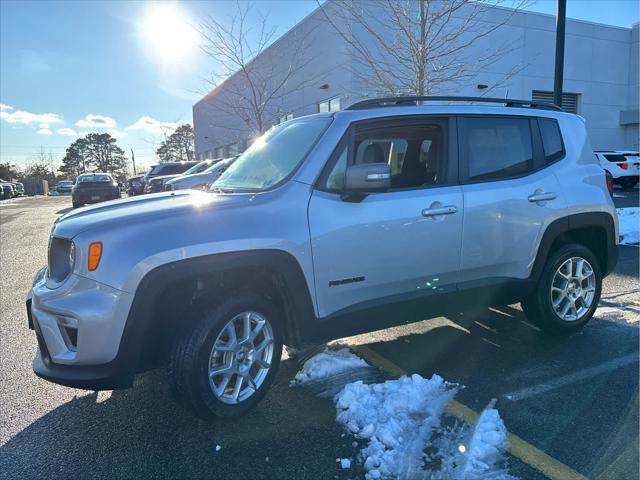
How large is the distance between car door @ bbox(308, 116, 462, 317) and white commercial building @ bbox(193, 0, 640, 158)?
14.4 meters

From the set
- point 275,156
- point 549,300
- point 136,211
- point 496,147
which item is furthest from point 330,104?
point 136,211

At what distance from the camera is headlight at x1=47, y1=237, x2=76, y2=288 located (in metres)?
2.82

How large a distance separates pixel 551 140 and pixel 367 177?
2208 mm

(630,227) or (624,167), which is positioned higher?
(624,167)

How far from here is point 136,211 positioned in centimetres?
294

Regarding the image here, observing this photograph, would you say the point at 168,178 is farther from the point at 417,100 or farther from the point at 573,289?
the point at 573,289

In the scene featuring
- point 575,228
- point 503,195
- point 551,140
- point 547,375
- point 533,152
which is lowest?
point 547,375

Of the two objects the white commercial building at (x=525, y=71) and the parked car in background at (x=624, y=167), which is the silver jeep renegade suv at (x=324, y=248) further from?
the parked car in background at (x=624, y=167)

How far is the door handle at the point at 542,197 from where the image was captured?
3984 mm

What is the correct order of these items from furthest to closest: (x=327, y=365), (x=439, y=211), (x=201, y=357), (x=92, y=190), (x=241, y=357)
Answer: (x=92, y=190)
(x=327, y=365)
(x=439, y=211)
(x=241, y=357)
(x=201, y=357)

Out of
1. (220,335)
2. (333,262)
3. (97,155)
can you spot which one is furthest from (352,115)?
(97,155)

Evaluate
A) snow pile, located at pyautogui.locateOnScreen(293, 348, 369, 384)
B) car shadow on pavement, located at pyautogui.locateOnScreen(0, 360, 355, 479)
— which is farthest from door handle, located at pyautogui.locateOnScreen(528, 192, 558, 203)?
car shadow on pavement, located at pyautogui.locateOnScreen(0, 360, 355, 479)

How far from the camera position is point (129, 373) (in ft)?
8.92

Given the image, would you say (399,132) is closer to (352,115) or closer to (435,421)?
(352,115)
